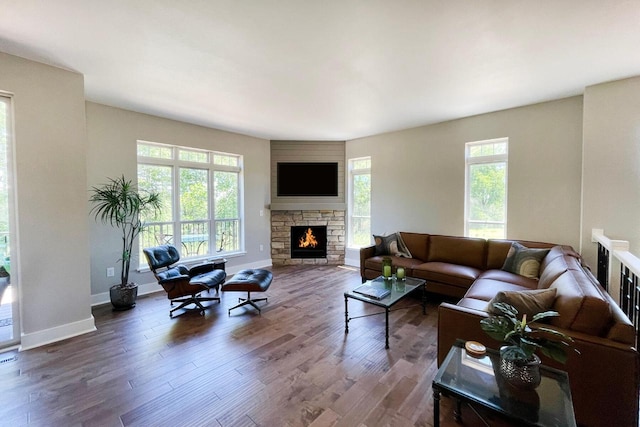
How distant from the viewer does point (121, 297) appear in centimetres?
345

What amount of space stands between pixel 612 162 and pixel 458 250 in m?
2.01

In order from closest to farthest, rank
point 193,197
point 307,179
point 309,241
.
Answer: point 193,197 → point 307,179 → point 309,241

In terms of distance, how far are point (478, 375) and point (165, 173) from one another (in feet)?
16.0

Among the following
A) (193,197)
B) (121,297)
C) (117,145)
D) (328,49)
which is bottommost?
(121,297)

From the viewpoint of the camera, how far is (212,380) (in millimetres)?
2082

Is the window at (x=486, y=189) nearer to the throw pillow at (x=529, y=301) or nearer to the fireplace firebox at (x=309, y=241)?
the throw pillow at (x=529, y=301)

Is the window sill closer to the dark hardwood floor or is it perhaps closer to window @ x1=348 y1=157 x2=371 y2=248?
the dark hardwood floor

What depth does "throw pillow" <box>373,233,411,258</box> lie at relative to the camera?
14.8 feet

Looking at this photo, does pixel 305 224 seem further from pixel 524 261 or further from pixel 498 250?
pixel 524 261

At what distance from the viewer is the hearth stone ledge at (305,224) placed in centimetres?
594

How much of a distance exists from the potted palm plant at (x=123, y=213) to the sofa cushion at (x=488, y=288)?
4.26 metres

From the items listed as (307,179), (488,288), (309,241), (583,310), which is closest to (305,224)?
(309,241)

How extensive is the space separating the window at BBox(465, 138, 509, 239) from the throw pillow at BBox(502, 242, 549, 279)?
67 centimetres

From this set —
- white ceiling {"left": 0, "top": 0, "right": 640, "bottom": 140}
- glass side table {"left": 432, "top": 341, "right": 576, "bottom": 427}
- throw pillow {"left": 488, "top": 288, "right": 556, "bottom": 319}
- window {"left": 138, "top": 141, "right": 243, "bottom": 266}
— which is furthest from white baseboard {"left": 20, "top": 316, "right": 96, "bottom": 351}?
throw pillow {"left": 488, "top": 288, "right": 556, "bottom": 319}
